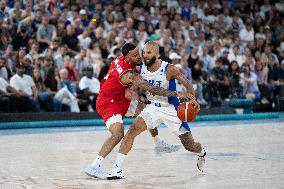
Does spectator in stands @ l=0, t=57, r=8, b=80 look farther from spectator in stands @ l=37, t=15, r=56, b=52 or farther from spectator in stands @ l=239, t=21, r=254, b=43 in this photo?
spectator in stands @ l=239, t=21, r=254, b=43

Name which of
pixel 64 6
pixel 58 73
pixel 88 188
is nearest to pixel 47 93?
pixel 58 73

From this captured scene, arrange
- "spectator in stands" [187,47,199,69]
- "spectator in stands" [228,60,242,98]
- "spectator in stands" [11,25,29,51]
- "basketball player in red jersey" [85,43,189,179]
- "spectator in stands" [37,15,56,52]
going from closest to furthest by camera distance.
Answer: "basketball player in red jersey" [85,43,189,179], "spectator in stands" [11,25,29,51], "spectator in stands" [37,15,56,52], "spectator in stands" [187,47,199,69], "spectator in stands" [228,60,242,98]

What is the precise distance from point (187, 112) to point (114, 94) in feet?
3.41

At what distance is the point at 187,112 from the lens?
852 cm

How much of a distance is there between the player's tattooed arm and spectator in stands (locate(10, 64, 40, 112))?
7862 mm

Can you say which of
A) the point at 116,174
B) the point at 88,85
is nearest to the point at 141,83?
the point at 116,174

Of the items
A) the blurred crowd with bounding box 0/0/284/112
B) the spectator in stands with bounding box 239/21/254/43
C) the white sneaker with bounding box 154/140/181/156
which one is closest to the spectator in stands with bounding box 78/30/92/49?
the blurred crowd with bounding box 0/0/284/112

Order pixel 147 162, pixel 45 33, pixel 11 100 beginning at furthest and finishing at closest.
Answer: pixel 45 33, pixel 11 100, pixel 147 162

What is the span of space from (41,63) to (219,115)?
5.24 m

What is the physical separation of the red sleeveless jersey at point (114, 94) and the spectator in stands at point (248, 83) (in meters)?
11.7

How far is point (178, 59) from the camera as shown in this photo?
1831 centimetres

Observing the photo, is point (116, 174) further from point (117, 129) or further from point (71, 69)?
point (71, 69)

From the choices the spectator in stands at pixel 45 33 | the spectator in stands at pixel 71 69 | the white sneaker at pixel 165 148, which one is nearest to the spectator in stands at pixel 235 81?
the spectator in stands at pixel 71 69

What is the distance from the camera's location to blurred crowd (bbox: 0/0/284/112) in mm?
16578
